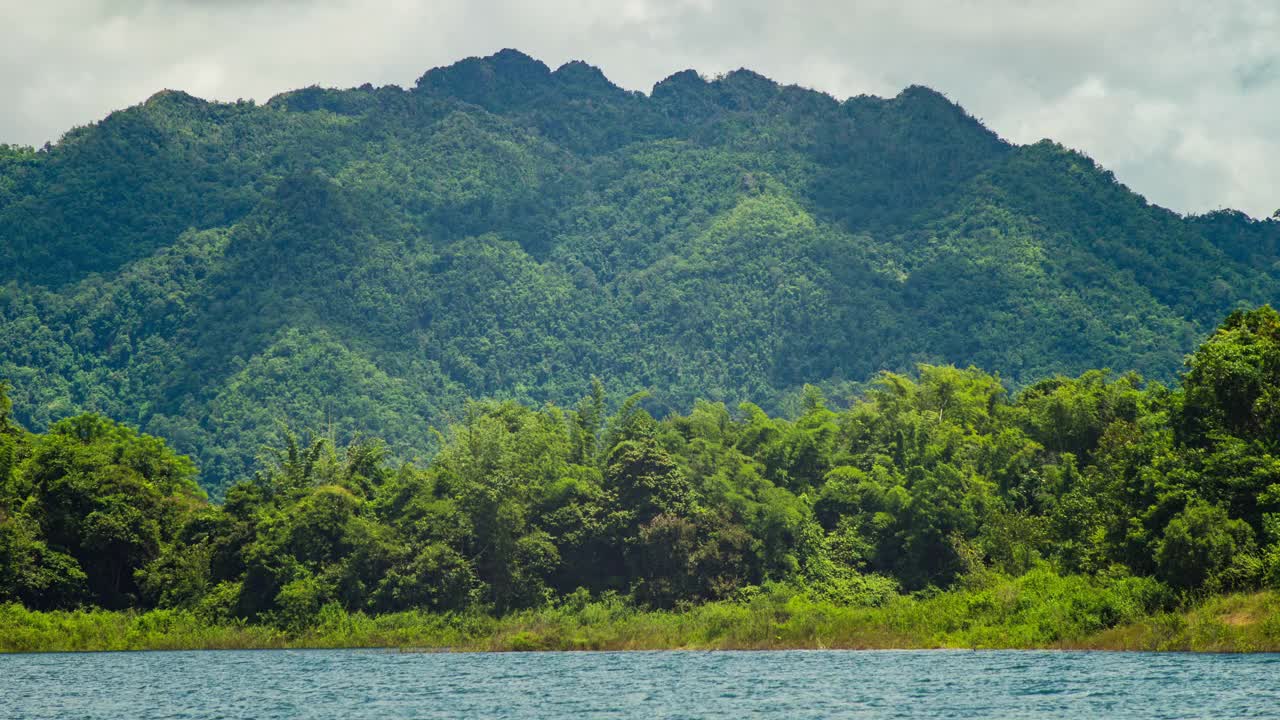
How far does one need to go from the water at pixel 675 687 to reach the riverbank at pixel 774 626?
189 centimetres

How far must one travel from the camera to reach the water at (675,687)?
34.3m

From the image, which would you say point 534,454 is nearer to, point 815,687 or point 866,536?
point 866,536

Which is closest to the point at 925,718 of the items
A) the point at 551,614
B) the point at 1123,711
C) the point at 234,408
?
the point at 1123,711

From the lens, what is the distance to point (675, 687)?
4203cm

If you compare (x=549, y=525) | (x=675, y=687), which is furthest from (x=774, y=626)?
(x=675, y=687)

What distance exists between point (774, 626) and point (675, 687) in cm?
1630

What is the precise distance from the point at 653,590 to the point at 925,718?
109ft

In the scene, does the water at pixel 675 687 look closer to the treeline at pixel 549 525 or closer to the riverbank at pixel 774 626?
the riverbank at pixel 774 626

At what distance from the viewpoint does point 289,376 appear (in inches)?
6348

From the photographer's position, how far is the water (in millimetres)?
34312

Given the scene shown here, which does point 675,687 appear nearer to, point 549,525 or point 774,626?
point 774,626

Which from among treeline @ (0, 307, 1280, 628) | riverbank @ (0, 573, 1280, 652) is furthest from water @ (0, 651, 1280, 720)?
treeline @ (0, 307, 1280, 628)

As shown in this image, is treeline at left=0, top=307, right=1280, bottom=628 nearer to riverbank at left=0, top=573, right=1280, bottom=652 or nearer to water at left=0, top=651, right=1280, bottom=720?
riverbank at left=0, top=573, right=1280, bottom=652

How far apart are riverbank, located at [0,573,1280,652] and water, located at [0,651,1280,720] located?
1891mm
